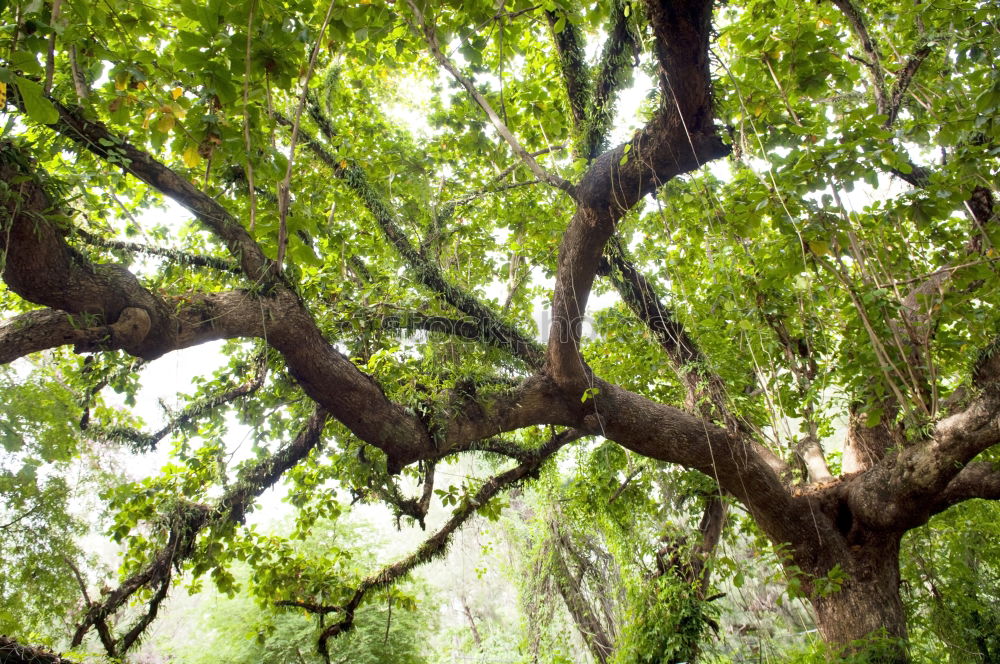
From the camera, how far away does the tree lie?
6.25 feet

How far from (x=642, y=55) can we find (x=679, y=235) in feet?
6.86

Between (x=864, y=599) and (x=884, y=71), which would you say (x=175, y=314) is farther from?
(x=884, y=71)

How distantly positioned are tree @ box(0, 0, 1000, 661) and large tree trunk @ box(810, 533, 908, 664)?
0.06ft

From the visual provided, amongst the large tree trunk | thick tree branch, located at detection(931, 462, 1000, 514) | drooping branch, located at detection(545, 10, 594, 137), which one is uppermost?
A: drooping branch, located at detection(545, 10, 594, 137)

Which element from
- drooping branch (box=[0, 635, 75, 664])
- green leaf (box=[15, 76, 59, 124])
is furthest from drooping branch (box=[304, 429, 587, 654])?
green leaf (box=[15, 76, 59, 124])

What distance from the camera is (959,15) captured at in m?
2.27

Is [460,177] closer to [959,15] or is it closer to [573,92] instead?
[573,92]

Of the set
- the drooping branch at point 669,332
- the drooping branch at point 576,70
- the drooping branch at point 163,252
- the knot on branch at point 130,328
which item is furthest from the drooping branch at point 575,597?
the knot on branch at point 130,328

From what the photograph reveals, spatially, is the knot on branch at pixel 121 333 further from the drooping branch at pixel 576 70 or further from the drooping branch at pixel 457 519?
the drooping branch at pixel 457 519

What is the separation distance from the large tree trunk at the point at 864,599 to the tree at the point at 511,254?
2 centimetres

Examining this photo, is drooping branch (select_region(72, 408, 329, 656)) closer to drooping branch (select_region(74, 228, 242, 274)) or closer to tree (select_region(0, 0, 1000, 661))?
tree (select_region(0, 0, 1000, 661))

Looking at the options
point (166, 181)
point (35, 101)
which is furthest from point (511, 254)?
point (35, 101)

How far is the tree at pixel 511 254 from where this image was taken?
6.25ft

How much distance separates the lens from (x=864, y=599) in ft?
10.2
